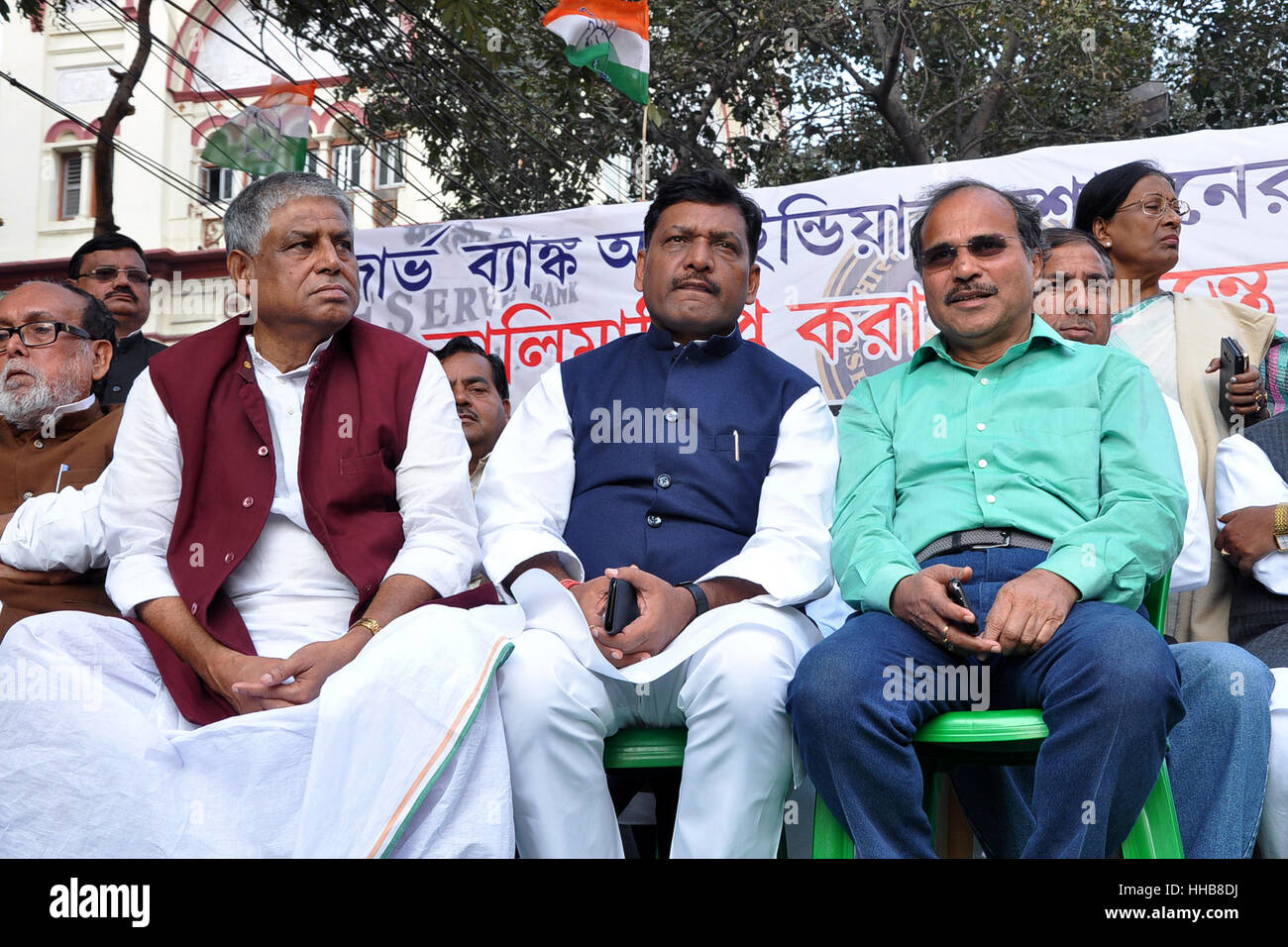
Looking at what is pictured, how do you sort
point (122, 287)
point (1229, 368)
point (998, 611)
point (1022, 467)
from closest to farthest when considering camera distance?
point (998, 611) → point (1022, 467) → point (1229, 368) → point (122, 287)

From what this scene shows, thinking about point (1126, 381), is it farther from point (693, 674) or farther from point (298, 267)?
point (298, 267)

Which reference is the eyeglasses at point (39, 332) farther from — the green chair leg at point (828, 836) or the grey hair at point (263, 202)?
the green chair leg at point (828, 836)

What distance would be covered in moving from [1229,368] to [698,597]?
2.13 m

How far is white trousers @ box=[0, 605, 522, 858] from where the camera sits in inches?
101

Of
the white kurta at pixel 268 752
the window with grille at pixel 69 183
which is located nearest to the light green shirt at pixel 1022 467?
the white kurta at pixel 268 752

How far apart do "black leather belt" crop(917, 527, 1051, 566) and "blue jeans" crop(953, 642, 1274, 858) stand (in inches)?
15.1

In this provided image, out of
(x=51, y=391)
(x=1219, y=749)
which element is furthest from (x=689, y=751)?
(x=51, y=391)

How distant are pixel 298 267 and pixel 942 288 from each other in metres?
1.57

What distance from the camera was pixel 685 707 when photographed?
2773 mm

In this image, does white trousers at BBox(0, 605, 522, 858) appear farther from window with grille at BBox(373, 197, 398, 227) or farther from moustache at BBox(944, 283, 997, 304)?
window with grille at BBox(373, 197, 398, 227)

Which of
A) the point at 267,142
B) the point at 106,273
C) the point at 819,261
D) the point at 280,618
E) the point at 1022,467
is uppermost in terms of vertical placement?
the point at 267,142

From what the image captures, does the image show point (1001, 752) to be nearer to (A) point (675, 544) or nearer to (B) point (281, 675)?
(A) point (675, 544)
